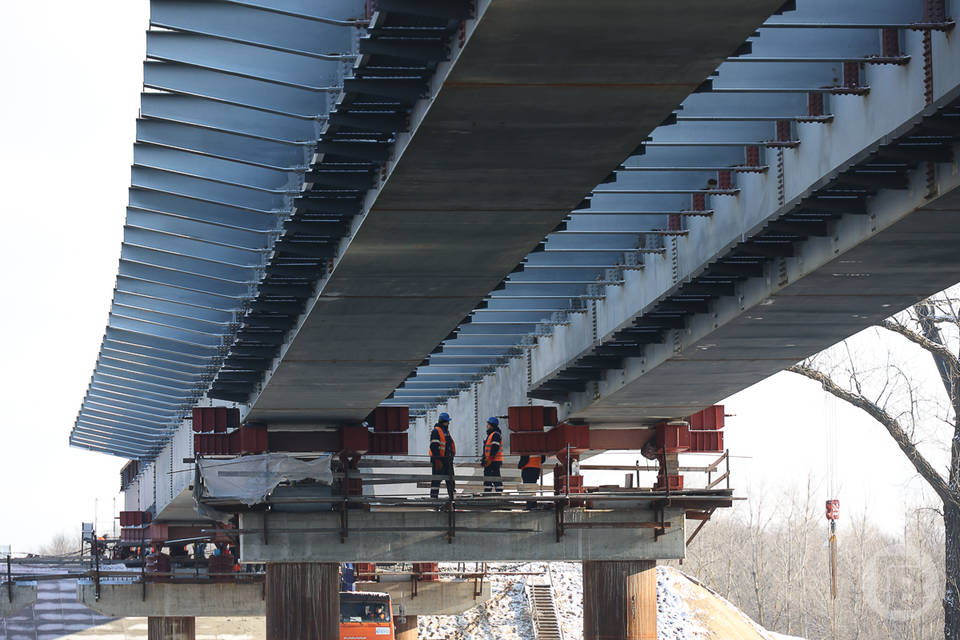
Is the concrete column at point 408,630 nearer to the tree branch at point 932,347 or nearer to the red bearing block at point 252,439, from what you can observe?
the tree branch at point 932,347

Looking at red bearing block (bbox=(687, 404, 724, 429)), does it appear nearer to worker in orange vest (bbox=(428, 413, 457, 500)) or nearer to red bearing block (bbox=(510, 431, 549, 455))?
red bearing block (bbox=(510, 431, 549, 455))

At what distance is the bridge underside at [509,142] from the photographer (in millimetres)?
9562

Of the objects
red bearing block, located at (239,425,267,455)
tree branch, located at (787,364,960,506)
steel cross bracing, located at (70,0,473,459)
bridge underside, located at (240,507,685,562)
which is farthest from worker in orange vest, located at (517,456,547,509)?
tree branch, located at (787,364,960,506)

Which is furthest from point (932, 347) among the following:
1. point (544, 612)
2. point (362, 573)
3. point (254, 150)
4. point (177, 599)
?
point (254, 150)

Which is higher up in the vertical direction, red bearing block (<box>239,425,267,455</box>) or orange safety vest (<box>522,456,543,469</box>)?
red bearing block (<box>239,425,267,455</box>)

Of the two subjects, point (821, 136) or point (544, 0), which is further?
point (821, 136)

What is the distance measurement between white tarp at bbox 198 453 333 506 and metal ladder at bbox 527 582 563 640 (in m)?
31.1

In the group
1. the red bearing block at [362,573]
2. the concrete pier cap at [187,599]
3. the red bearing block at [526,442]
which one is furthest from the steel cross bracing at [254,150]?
the red bearing block at [362,573]

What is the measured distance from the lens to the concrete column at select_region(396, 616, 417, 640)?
4871 centimetres

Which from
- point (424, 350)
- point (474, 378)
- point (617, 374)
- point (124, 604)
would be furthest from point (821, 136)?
point (124, 604)

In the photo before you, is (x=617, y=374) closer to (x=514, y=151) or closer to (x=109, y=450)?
(x=514, y=151)

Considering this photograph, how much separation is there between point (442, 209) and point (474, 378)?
1778 centimetres

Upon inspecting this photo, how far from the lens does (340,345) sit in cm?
2045

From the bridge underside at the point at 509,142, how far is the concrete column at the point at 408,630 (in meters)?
31.0
